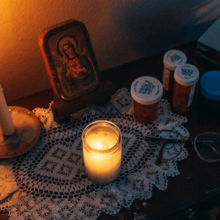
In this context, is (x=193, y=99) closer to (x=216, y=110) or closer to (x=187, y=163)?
(x=216, y=110)

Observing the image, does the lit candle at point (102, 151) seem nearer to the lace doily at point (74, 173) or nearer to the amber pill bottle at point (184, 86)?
the lace doily at point (74, 173)

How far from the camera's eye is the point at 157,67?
100cm

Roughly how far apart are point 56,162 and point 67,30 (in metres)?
0.32

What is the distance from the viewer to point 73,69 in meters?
0.80

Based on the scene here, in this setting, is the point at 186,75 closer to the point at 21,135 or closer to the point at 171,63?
the point at 171,63

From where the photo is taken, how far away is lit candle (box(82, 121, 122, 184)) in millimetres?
687

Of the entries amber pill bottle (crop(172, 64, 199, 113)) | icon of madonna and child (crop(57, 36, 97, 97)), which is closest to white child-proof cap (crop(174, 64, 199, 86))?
amber pill bottle (crop(172, 64, 199, 113))

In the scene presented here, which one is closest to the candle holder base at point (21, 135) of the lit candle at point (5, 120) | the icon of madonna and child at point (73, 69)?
the lit candle at point (5, 120)

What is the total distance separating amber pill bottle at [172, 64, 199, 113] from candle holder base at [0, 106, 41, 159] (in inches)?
14.8

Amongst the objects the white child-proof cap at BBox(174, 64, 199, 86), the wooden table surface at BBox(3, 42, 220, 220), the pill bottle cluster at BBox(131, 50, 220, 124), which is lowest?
the wooden table surface at BBox(3, 42, 220, 220)

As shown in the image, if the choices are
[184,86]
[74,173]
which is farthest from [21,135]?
[184,86]

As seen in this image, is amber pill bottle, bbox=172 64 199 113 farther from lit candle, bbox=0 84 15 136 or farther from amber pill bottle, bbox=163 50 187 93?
lit candle, bbox=0 84 15 136

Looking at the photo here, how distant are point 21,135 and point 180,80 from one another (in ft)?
1.40

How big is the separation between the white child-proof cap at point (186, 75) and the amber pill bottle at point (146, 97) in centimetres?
5
